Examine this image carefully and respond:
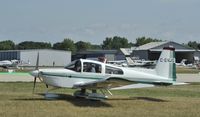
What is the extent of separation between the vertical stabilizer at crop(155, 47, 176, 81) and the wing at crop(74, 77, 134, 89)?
302 centimetres

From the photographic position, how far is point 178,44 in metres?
139

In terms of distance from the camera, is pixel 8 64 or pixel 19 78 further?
pixel 8 64

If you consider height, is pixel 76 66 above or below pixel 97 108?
above

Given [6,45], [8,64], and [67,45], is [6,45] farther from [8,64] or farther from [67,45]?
[8,64]

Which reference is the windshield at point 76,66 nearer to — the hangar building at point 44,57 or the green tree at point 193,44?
the hangar building at point 44,57

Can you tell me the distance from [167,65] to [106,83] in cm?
422

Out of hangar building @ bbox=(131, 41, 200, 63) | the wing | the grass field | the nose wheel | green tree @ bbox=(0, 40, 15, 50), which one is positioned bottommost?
the grass field

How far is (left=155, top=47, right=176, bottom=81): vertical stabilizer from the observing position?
65.8 ft

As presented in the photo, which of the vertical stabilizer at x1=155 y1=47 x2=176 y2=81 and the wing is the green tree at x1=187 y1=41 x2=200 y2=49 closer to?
the vertical stabilizer at x1=155 y1=47 x2=176 y2=81

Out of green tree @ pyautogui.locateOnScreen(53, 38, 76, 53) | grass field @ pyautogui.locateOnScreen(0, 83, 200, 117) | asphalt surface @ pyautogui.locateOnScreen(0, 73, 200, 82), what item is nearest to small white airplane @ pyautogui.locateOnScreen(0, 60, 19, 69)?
asphalt surface @ pyautogui.locateOnScreen(0, 73, 200, 82)

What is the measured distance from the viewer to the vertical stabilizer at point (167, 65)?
65.8 feet

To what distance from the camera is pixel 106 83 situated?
17.1 meters

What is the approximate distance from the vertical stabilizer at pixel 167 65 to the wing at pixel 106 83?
119 inches

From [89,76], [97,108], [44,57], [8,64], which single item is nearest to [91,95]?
[89,76]
